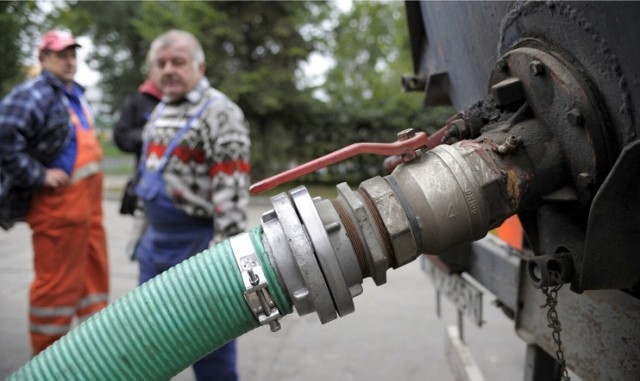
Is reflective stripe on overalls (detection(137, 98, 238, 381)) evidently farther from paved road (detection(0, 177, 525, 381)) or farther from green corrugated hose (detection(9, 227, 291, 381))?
green corrugated hose (detection(9, 227, 291, 381))

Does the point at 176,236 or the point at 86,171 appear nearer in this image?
the point at 176,236

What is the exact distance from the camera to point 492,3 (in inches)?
A: 48.1

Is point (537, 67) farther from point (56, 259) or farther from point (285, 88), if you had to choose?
point (285, 88)

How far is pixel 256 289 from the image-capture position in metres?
1.07

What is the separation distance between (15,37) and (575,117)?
5156 mm

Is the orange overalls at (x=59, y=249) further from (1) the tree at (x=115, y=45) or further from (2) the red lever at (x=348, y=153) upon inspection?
(1) the tree at (x=115, y=45)

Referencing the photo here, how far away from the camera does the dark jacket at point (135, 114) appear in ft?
14.1

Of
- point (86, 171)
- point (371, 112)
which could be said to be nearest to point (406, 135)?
point (86, 171)

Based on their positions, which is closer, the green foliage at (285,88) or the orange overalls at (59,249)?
the orange overalls at (59,249)

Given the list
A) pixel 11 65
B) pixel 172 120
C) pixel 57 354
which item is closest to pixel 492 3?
pixel 57 354

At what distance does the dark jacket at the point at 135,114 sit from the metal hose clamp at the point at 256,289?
3.45 meters

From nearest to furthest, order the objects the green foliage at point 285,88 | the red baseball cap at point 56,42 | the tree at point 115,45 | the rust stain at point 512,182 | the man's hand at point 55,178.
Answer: the rust stain at point 512,182 → the man's hand at point 55,178 → the red baseball cap at point 56,42 → the green foliage at point 285,88 → the tree at point 115,45

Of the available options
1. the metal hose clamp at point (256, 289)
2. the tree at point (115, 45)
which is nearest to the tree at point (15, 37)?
the metal hose clamp at point (256, 289)

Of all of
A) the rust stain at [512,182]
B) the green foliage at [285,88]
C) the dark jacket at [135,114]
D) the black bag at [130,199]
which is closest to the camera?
the rust stain at [512,182]
